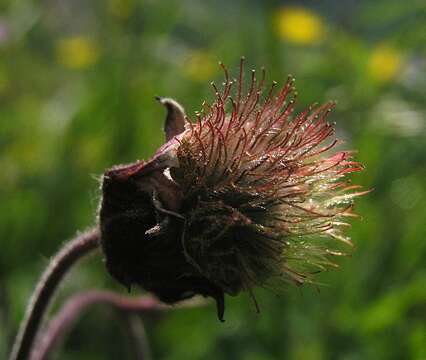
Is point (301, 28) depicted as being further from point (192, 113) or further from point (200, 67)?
point (192, 113)

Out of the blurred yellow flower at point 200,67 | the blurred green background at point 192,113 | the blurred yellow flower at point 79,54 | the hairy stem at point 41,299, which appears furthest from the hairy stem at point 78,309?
the blurred yellow flower at point 79,54

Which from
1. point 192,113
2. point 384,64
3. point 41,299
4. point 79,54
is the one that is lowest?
point 79,54

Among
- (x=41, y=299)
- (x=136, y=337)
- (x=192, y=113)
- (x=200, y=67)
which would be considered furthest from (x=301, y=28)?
(x=41, y=299)

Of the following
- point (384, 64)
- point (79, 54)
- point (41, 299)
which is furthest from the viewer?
point (79, 54)

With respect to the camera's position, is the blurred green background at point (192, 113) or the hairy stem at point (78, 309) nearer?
the hairy stem at point (78, 309)

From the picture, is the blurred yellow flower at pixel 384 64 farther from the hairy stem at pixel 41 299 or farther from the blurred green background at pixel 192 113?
the hairy stem at pixel 41 299

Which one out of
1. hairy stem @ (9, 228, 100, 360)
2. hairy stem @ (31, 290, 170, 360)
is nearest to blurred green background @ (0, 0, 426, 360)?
hairy stem @ (31, 290, 170, 360)
